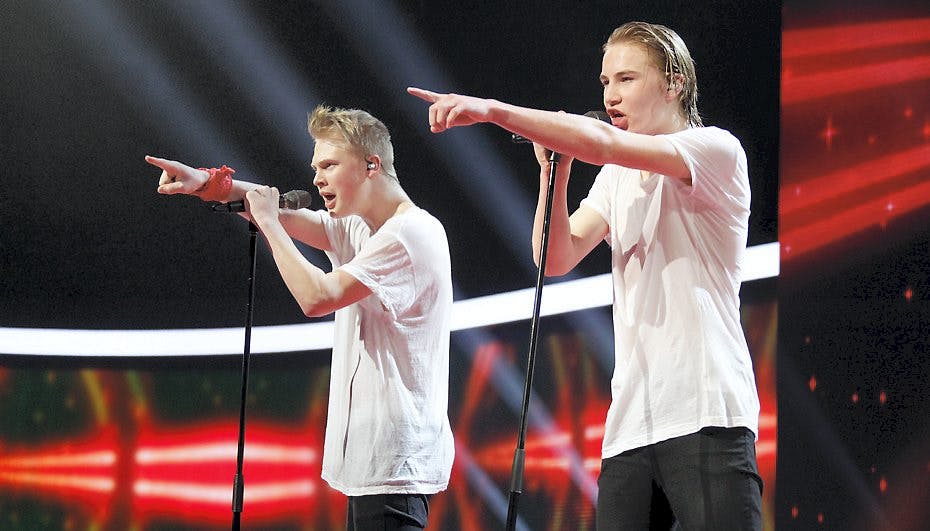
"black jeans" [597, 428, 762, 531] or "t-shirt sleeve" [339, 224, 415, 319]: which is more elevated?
"t-shirt sleeve" [339, 224, 415, 319]

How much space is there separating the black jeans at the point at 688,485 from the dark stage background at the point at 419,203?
5.67 feet

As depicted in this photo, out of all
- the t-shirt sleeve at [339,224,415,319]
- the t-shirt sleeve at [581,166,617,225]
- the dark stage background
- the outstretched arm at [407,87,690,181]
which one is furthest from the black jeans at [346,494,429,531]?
the dark stage background

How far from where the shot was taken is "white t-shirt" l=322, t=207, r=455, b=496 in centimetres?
227

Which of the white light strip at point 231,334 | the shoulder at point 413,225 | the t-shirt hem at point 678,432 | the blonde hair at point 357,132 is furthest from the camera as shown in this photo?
the white light strip at point 231,334

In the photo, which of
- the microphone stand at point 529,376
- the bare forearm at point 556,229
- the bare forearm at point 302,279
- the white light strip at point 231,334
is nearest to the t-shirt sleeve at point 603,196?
the bare forearm at point 556,229

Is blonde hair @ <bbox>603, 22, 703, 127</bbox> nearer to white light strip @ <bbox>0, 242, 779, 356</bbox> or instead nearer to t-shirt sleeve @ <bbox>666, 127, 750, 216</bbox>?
t-shirt sleeve @ <bbox>666, 127, 750, 216</bbox>

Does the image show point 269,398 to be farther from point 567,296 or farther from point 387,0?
point 387,0

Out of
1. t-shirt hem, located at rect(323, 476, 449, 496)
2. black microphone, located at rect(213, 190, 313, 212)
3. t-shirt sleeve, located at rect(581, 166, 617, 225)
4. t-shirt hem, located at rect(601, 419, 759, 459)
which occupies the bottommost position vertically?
t-shirt hem, located at rect(323, 476, 449, 496)

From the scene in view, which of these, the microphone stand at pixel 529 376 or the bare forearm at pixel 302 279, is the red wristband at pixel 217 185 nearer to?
the bare forearm at pixel 302 279

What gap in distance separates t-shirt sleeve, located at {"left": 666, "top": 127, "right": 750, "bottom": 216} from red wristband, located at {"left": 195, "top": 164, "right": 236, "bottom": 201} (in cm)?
141

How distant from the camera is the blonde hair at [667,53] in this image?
1998 millimetres

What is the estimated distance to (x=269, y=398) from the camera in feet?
11.8

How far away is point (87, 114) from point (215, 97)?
1.49 feet

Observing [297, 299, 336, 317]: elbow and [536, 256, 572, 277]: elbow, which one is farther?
[297, 299, 336, 317]: elbow
